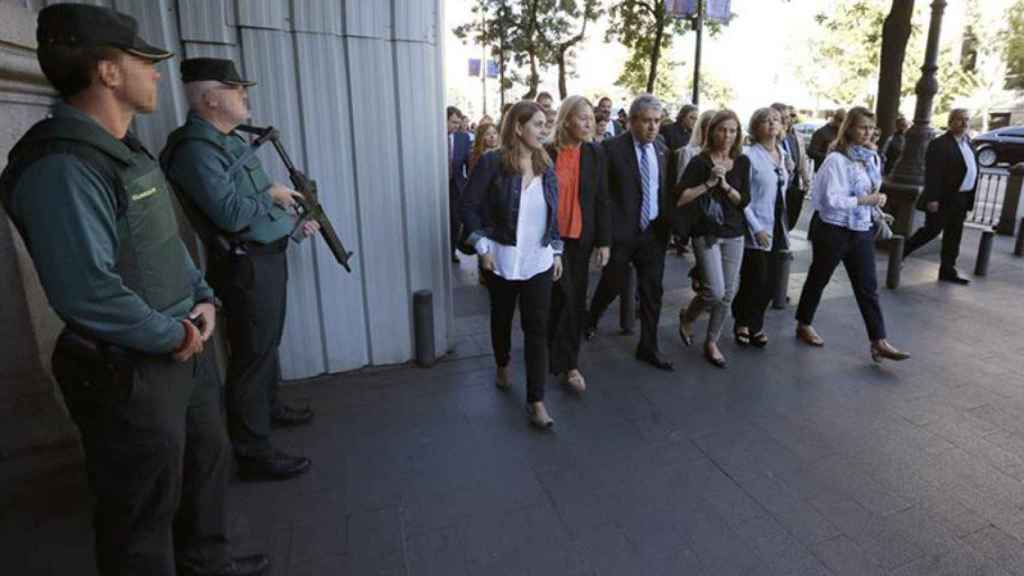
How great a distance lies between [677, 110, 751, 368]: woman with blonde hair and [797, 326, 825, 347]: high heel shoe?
91cm

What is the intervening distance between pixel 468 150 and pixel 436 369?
183 inches

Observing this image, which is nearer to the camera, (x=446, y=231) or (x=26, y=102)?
(x=26, y=102)

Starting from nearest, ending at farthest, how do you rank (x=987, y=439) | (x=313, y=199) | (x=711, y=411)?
(x=313, y=199)
(x=987, y=439)
(x=711, y=411)

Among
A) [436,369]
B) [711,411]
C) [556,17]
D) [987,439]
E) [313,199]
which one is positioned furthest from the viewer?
[556,17]

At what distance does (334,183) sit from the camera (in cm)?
410

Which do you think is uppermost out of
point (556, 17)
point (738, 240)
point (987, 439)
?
point (556, 17)

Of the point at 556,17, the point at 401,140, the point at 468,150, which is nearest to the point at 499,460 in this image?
the point at 401,140

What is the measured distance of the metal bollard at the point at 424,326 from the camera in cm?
448

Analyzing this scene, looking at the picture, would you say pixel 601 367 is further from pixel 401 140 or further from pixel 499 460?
pixel 401 140

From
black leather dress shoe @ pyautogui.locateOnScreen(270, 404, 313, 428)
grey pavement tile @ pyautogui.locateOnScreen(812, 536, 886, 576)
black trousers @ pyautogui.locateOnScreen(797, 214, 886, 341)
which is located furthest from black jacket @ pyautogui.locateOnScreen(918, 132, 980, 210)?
black leather dress shoe @ pyautogui.locateOnScreen(270, 404, 313, 428)

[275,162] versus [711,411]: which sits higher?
[275,162]

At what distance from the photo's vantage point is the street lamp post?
862cm

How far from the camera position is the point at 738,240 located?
4.64 metres

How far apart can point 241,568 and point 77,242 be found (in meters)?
1.50
